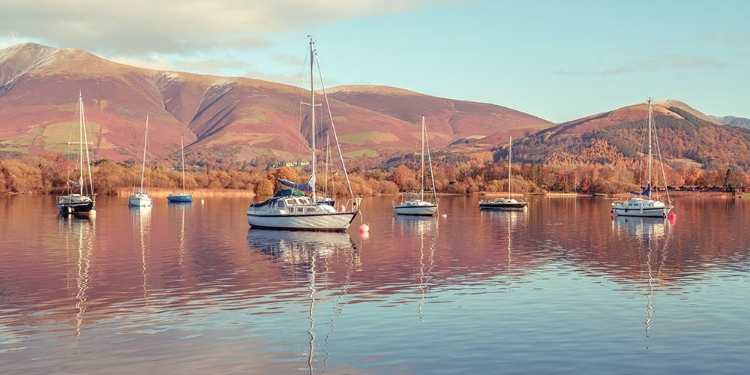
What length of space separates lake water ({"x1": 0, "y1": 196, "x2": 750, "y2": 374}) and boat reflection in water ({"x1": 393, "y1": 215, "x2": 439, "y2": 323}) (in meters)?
0.37

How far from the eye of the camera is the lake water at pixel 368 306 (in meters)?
21.8

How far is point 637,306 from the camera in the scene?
31.1 meters

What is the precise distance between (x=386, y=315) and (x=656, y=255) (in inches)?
1175

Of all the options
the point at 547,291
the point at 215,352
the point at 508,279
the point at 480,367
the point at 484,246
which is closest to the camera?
the point at 480,367

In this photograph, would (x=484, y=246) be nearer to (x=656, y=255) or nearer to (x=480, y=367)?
(x=656, y=255)

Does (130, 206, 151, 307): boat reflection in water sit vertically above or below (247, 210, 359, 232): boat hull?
below

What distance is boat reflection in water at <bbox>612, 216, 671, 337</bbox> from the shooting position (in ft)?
115

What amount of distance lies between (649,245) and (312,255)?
27.0 metres

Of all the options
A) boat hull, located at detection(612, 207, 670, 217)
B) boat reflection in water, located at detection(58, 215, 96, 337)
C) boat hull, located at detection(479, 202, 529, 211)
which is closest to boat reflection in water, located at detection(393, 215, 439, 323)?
boat reflection in water, located at detection(58, 215, 96, 337)

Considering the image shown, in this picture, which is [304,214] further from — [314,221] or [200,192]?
[200,192]

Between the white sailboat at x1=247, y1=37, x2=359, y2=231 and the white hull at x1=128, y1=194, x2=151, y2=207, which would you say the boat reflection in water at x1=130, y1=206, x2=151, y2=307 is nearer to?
the white hull at x1=128, y1=194, x2=151, y2=207

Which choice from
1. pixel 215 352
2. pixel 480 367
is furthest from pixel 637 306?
pixel 215 352

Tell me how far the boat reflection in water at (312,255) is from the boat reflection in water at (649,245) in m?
11.3

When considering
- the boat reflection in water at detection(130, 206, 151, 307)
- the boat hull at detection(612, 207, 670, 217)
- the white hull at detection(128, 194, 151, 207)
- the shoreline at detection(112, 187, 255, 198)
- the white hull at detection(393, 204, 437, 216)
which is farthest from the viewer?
the shoreline at detection(112, 187, 255, 198)
